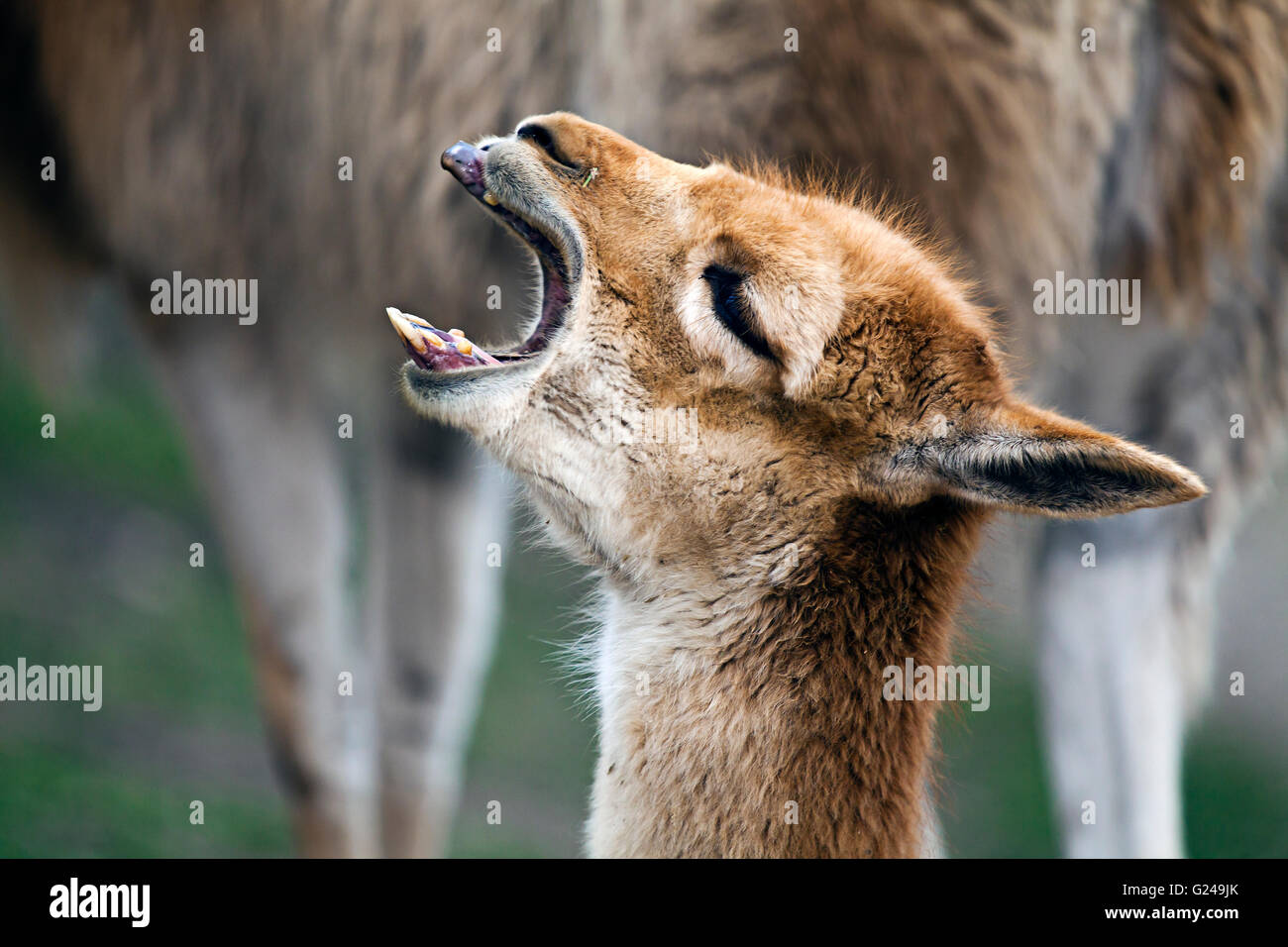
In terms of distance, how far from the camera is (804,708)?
4.75ft

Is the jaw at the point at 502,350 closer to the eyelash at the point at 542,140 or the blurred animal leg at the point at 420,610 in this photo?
the eyelash at the point at 542,140

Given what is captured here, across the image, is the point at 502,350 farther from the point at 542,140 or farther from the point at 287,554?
the point at 287,554

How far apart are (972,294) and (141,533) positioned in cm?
402

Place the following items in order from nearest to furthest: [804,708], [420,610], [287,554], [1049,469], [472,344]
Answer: [1049,469] → [804,708] → [472,344] → [287,554] → [420,610]

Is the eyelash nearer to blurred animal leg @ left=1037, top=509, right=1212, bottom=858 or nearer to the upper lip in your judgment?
the upper lip

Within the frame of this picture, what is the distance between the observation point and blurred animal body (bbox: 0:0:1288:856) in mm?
2256

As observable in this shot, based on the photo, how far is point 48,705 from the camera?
4168 mm

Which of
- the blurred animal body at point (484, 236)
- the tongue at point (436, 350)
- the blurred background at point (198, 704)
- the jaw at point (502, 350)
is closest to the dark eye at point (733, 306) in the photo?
the jaw at point (502, 350)

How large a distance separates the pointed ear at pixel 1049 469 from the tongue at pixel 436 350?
0.50m

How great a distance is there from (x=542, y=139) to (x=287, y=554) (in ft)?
4.98

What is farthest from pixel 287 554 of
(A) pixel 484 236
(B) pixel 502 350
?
(B) pixel 502 350
